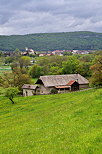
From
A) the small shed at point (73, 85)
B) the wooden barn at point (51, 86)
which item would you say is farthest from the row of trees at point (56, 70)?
the small shed at point (73, 85)

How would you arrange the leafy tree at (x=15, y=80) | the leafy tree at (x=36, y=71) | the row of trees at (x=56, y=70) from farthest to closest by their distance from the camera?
the leafy tree at (x=36, y=71), the leafy tree at (x=15, y=80), the row of trees at (x=56, y=70)

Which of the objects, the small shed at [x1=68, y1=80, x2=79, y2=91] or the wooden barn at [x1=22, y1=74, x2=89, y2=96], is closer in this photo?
the wooden barn at [x1=22, y1=74, x2=89, y2=96]

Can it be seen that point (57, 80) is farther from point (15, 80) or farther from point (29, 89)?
point (15, 80)

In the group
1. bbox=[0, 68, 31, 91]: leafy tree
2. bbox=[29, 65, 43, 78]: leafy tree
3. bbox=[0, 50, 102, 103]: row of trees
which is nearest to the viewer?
bbox=[0, 50, 102, 103]: row of trees

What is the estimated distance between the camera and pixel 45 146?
12.6m

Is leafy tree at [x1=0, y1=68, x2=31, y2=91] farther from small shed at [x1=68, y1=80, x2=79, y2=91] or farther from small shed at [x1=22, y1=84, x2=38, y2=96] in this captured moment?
small shed at [x1=68, y1=80, x2=79, y2=91]

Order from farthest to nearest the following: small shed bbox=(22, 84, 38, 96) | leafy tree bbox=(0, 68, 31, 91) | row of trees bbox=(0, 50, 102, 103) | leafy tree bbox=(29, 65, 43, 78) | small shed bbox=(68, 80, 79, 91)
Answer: leafy tree bbox=(29, 65, 43, 78), leafy tree bbox=(0, 68, 31, 91), small shed bbox=(68, 80, 79, 91), small shed bbox=(22, 84, 38, 96), row of trees bbox=(0, 50, 102, 103)

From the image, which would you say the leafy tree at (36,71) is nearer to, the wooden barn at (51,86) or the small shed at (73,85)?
the wooden barn at (51,86)

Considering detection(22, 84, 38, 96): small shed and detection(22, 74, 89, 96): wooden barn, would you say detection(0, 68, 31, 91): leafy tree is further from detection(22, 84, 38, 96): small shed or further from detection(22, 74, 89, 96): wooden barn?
detection(22, 74, 89, 96): wooden barn

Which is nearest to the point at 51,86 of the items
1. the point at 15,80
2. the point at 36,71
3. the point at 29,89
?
the point at 29,89

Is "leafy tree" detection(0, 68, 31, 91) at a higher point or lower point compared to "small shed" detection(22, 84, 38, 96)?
higher

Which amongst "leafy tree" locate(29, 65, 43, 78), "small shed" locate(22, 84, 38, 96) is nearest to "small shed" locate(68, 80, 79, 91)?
"small shed" locate(22, 84, 38, 96)

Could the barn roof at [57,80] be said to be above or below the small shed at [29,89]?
above

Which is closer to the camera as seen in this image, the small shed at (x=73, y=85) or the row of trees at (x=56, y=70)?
the row of trees at (x=56, y=70)
